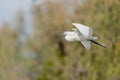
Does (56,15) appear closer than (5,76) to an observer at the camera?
No

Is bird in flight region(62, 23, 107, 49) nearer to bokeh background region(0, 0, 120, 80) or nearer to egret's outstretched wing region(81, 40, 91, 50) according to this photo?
egret's outstretched wing region(81, 40, 91, 50)

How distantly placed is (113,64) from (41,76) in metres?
4.20

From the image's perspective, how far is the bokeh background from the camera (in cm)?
1203

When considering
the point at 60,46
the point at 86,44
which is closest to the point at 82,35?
the point at 86,44

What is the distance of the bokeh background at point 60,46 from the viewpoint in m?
12.0

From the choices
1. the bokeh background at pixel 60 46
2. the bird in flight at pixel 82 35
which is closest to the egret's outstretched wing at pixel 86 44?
the bird in flight at pixel 82 35

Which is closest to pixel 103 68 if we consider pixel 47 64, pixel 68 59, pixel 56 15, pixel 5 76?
pixel 68 59

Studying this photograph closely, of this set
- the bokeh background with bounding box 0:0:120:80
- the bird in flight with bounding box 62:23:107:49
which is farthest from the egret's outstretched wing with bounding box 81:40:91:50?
the bokeh background with bounding box 0:0:120:80

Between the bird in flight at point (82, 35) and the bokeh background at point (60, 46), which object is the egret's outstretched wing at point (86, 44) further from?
the bokeh background at point (60, 46)

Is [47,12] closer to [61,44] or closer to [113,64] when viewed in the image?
[61,44]

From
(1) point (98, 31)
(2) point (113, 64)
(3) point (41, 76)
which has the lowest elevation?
(3) point (41, 76)

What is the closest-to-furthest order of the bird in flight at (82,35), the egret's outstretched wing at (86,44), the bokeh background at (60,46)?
the bird in flight at (82,35)
the egret's outstretched wing at (86,44)
the bokeh background at (60,46)

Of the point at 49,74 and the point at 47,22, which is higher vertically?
the point at 47,22

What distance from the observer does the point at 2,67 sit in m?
12.7
